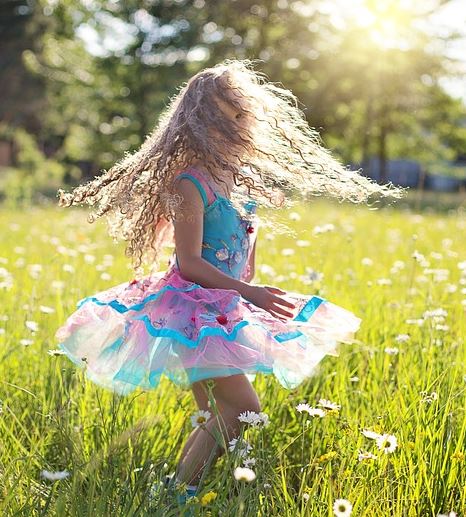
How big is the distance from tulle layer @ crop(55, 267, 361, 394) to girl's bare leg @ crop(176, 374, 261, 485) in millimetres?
97

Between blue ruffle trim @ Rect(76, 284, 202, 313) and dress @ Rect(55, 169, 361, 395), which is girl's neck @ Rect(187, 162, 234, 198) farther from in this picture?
blue ruffle trim @ Rect(76, 284, 202, 313)

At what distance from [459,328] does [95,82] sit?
27.2 m

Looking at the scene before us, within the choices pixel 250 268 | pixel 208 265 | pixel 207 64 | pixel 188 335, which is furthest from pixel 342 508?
pixel 207 64

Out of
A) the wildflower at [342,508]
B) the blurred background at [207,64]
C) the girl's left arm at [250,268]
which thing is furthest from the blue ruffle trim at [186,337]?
the blurred background at [207,64]

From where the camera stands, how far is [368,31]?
27.5m

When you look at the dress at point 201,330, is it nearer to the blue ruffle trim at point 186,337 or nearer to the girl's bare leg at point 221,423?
the blue ruffle trim at point 186,337

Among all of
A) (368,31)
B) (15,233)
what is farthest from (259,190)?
(368,31)

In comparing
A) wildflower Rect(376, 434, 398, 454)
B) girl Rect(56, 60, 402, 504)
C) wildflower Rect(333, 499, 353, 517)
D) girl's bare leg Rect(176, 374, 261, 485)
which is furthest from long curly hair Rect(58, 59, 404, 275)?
wildflower Rect(333, 499, 353, 517)

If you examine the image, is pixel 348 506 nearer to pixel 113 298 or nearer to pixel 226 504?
pixel 226 504

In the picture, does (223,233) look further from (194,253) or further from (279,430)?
(279,430)

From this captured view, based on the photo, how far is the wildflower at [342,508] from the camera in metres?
1.92

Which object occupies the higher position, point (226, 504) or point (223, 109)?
point (223, 109)

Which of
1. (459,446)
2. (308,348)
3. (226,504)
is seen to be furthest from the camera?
(308,348)

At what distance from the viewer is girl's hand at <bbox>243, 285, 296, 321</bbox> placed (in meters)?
2.63
